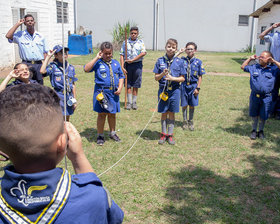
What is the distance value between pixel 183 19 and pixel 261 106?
18.7m

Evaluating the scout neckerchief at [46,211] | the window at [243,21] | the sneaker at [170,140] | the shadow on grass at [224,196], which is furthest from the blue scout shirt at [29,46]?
the window at [243,21]

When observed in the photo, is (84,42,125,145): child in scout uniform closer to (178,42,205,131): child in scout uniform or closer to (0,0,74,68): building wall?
(178,42,205,131): child in scout uniform

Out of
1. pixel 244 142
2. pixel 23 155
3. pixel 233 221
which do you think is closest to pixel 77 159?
pixel 23 155

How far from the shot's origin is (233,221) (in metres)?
3.35

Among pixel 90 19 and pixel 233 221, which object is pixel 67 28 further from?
pixel 233 221

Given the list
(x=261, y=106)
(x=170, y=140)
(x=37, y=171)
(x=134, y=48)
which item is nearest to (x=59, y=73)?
(x=170, y=140)

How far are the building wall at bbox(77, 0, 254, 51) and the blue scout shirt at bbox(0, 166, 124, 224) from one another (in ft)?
73.8

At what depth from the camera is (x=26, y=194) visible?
1044 mm

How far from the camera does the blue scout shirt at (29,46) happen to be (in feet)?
20.4

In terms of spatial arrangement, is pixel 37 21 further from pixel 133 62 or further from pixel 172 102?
pixel 172 102

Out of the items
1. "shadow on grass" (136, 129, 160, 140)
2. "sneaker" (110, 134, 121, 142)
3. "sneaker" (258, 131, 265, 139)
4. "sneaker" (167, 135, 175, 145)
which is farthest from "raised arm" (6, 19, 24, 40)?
"sneaker" (258, 131, 265, 139)

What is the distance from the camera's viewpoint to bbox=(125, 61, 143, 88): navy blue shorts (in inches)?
302

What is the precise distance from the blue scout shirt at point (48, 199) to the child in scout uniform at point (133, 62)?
21.3 feet

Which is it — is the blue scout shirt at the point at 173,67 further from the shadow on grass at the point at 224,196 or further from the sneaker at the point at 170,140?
the shadow on grass at the point at 224,196
